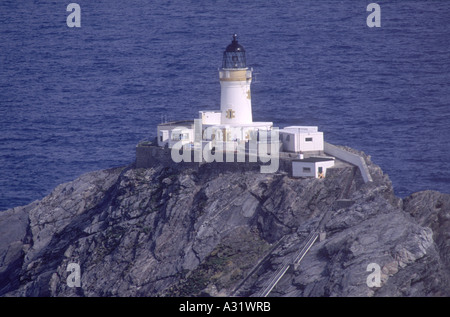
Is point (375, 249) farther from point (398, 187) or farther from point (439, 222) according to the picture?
point (398, 187)

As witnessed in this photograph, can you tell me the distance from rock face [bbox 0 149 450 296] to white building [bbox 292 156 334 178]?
584mm

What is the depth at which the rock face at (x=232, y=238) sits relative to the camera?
158ft

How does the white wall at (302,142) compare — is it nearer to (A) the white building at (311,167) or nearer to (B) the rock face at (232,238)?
(A) the white building at (311,167)

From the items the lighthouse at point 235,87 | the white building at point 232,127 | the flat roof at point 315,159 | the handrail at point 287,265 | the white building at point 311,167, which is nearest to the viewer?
the handrail at point 287,265

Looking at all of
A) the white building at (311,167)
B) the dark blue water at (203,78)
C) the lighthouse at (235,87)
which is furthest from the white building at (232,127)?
the dark blue water at (203,78)

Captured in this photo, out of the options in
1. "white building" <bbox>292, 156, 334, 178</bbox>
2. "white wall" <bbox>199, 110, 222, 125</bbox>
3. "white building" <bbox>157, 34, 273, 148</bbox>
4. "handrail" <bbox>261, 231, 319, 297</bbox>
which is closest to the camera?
"handrail" <bbox>261, 231, 319, 297</bbox>

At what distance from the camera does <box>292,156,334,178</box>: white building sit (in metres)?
57.8

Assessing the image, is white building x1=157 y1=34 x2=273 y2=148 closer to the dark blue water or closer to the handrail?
the handrail

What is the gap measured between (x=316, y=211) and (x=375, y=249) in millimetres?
8623

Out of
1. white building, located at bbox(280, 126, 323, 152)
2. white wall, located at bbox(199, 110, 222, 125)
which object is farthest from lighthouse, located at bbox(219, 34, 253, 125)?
white building, located at bbox(280, 126, 323, 152)

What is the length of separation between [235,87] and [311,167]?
36.6 feet

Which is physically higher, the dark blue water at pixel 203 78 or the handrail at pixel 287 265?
the dark blue water at pixel 203 78

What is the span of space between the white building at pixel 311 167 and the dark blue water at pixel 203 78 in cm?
2469

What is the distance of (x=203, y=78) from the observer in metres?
126
